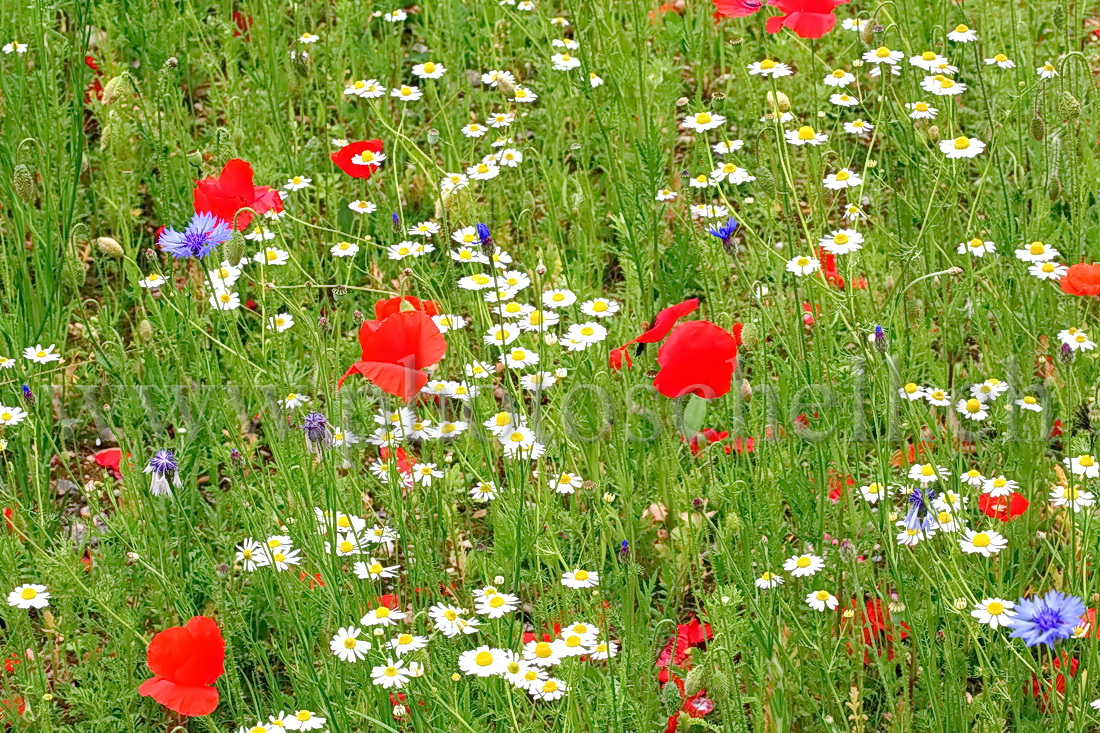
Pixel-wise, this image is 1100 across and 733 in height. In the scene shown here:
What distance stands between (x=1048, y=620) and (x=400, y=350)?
1133 millimetres

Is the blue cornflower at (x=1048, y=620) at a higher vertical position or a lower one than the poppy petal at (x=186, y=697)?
higher

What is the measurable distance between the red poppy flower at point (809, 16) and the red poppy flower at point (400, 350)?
1009mm

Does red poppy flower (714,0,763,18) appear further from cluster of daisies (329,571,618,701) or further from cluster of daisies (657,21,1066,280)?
cluster of daisies (329,571,618,701)

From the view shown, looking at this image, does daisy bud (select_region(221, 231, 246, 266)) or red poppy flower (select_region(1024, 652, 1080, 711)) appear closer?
red poppy flower (select_region(1024, 652, 1080, 711))

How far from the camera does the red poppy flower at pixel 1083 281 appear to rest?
2.80 metres

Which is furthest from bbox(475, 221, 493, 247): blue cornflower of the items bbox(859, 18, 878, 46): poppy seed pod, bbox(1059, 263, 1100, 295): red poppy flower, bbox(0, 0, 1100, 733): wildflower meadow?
bbox(1059, 263, 1100, 295): red poppy flower

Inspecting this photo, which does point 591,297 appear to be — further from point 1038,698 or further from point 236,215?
point 1038,698

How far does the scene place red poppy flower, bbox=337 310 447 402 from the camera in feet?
7.84

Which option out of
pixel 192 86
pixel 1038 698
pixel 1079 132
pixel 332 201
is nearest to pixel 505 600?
pixel 1038 698

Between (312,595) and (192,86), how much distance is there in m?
2.61

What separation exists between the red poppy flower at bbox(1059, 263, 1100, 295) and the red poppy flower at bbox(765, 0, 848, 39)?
2.33ft

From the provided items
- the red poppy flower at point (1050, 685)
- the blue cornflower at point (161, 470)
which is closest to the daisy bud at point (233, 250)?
the blue cornflower at point (161, 470)

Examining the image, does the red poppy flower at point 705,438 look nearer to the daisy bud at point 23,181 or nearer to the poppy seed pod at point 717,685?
the poppy seed pod at point 717,685

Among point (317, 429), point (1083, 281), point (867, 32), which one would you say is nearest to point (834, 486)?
point (1083, 281)
